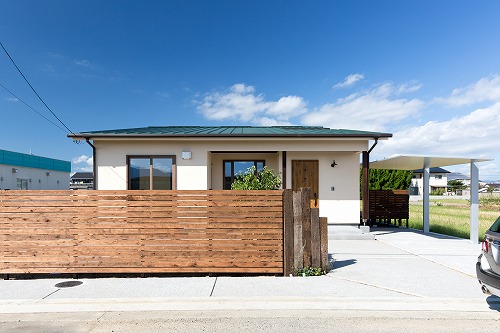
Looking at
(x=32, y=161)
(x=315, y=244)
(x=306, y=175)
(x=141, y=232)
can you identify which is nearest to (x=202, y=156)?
(x=306, y=175)

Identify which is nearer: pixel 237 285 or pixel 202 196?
pixel 237 285

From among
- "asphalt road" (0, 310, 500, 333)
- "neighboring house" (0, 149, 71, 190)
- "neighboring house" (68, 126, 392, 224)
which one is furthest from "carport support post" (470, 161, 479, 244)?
"neighboring house" (0, 149, 71, 190)

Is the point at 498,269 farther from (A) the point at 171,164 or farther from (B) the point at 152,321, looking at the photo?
(A) the point at 171,164

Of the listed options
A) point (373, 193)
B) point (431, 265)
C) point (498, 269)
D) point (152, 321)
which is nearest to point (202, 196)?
point (152, 321)

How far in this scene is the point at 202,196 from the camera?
5.55m

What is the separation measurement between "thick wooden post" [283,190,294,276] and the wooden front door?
518 centimetres

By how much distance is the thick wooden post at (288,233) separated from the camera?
548 centimetres

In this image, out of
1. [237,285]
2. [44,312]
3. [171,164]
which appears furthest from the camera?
[171,164]

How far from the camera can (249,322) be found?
3738 mm

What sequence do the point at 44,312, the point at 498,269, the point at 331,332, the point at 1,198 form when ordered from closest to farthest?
the point at 331,332 → the point at 498,269 → the point at 44,312 → the point at 1,198

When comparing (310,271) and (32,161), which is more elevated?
(32,161)

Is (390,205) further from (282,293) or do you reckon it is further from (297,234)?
(282,293)

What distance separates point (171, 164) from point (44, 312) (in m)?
6.30

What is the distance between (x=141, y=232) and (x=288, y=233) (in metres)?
2.81
